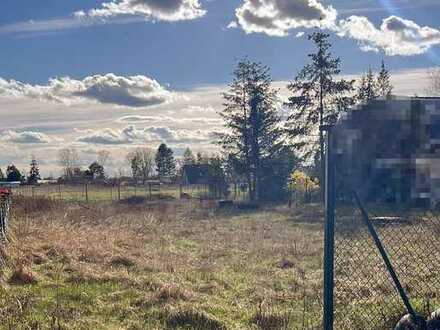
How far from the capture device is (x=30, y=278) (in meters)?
8.08

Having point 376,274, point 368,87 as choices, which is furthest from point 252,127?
point 376,274

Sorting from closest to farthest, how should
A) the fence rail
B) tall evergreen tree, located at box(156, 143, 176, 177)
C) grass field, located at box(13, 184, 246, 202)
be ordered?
the fence rail, grass field, located at box(13, 184, 246, 202), tall evergreen tree, located at box(156, 143, 176, 177)

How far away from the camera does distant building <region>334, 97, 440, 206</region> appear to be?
447 cm

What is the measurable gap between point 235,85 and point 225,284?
34.2 metres

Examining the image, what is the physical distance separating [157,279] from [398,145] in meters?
5.28

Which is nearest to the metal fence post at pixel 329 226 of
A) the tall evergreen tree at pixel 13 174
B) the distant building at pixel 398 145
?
the distant building at pixel 398 145

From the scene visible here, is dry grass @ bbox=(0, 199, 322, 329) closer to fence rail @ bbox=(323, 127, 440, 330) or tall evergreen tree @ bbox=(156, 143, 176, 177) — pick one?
fence rail @ bbox=(323, 127, 440, 330)

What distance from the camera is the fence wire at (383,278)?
19.9 feet

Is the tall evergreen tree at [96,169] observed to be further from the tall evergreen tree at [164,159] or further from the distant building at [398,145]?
the distant building at [398,145]

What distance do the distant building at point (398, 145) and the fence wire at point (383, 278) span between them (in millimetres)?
413

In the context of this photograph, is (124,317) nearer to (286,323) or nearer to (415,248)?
(286,323)

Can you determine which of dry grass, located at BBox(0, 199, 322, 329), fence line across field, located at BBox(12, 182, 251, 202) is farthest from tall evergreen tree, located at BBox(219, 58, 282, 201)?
dry grass, located at BBox(0, 199, 322, 329)

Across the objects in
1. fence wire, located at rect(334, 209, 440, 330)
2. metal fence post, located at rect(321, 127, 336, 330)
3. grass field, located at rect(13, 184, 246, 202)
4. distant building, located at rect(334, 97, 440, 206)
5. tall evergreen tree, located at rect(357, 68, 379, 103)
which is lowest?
grass field, located at rect(13, 184, 246, 202)

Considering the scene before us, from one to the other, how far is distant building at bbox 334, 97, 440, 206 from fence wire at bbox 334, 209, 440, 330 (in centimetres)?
41
